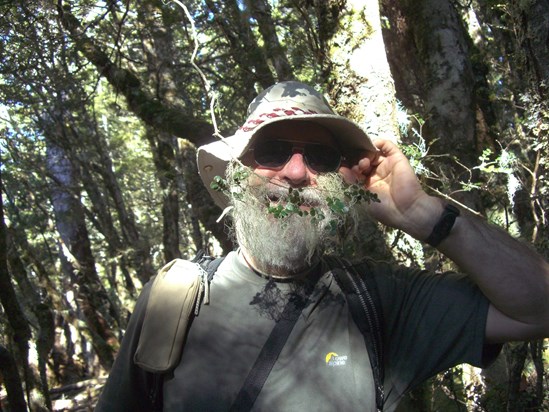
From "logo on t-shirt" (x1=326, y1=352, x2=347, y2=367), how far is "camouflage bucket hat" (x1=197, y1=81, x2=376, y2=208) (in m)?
0.96

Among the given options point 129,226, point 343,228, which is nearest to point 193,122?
point 343,228

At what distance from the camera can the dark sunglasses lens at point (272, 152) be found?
2.29 meters

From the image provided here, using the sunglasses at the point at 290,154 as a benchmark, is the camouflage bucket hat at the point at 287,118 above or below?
above

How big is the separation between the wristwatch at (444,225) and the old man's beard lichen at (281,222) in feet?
1.24

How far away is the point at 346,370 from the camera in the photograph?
2.09 m

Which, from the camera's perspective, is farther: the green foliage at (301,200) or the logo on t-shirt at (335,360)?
the logo on t-shirt at (335,360)

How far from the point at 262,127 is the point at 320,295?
32.1 inches

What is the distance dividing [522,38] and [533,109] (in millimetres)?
450

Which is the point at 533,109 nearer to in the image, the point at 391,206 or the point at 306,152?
the point at 391,206

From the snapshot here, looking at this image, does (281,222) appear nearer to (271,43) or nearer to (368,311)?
(368,311)

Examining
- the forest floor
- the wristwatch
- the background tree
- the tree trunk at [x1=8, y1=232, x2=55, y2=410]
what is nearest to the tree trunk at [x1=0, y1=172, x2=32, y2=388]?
the background tree

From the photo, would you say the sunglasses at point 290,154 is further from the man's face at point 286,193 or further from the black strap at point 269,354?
the black strap at point 269,354

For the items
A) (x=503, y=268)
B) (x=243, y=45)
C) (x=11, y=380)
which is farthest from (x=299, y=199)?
(x=243, y=45)

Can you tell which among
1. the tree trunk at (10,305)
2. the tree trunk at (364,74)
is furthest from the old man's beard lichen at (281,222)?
the tree trunk at (10,305)
